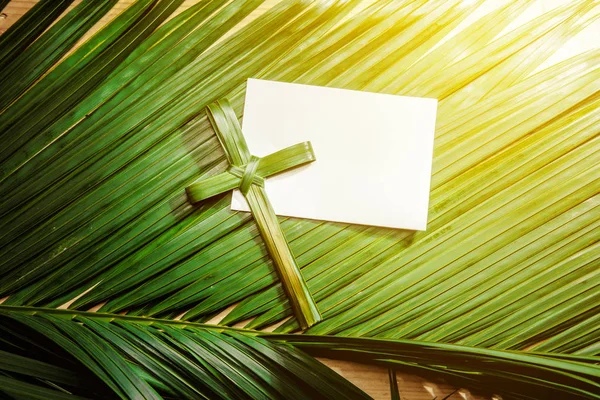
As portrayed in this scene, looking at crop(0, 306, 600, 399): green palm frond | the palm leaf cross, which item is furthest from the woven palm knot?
crop(0, 306, 600, 399): green palm frond

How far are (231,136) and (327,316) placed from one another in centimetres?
29

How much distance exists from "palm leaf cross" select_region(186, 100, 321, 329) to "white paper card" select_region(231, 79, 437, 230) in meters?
0.01

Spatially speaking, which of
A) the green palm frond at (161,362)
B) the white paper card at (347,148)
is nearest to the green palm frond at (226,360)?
the green palm frond at (161,362)

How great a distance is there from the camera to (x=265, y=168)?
2.05ft

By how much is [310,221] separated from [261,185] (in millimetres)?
89

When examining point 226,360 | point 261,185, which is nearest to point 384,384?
point 226,360

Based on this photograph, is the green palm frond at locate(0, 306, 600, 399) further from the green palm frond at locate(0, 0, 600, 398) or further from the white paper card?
the white paper card

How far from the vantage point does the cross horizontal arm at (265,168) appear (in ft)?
2.00

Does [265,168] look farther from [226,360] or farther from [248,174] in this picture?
[226,360]

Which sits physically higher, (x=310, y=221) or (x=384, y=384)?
(x=310, y=221)

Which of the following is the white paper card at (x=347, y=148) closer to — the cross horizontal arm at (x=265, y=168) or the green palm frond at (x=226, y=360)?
the cross horizontal arm at (x=265, y=168)

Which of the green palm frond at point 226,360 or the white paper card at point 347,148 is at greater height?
the white paper card at point 347,148

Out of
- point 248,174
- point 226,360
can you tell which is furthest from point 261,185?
point 226,360

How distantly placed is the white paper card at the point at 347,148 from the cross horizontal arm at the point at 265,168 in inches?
0.5
